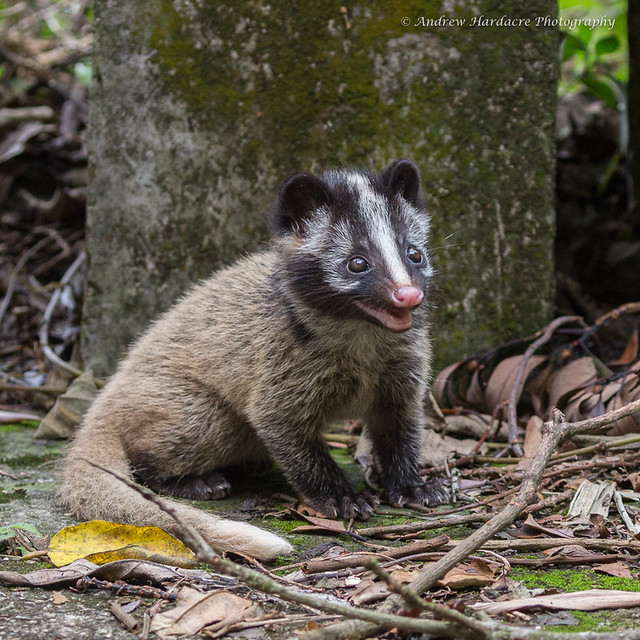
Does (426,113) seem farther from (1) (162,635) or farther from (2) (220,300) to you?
(1) (162,635)

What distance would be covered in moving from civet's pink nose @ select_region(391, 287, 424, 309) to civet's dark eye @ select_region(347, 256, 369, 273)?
0.99 ft

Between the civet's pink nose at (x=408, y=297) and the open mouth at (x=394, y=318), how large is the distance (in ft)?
0.43

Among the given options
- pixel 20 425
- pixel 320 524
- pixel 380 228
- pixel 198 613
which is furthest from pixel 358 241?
pixel 20 425

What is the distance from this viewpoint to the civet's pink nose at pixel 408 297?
3588 mm

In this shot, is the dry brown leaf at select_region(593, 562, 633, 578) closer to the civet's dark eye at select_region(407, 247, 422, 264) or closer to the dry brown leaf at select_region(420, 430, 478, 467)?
the civet's dark eye at select_region(407, 247, 422, 264)

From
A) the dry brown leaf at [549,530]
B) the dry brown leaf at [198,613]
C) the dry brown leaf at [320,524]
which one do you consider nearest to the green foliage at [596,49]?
the dry brown leaf at [549,530]

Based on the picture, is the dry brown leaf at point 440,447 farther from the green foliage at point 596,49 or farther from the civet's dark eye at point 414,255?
the green foliage at point 596,49

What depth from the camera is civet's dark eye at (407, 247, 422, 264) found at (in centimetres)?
400

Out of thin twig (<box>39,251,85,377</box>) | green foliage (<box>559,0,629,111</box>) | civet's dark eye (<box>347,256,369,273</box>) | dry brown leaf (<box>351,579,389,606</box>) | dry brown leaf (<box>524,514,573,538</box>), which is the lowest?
dry brown leaf (<box>524,514,573,538</box>)

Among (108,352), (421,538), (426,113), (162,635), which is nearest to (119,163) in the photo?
(108,352)

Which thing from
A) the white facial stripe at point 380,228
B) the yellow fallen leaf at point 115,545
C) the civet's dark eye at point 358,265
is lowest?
the yellow fallen leaf at point 115,545

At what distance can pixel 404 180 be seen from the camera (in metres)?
4.32

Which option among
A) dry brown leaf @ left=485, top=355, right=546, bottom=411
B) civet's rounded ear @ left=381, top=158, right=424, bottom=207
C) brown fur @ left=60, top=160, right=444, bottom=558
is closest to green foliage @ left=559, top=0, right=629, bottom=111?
dry brown leaf @ left=485, top=355, right=546, bottom=411

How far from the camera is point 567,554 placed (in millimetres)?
3277
